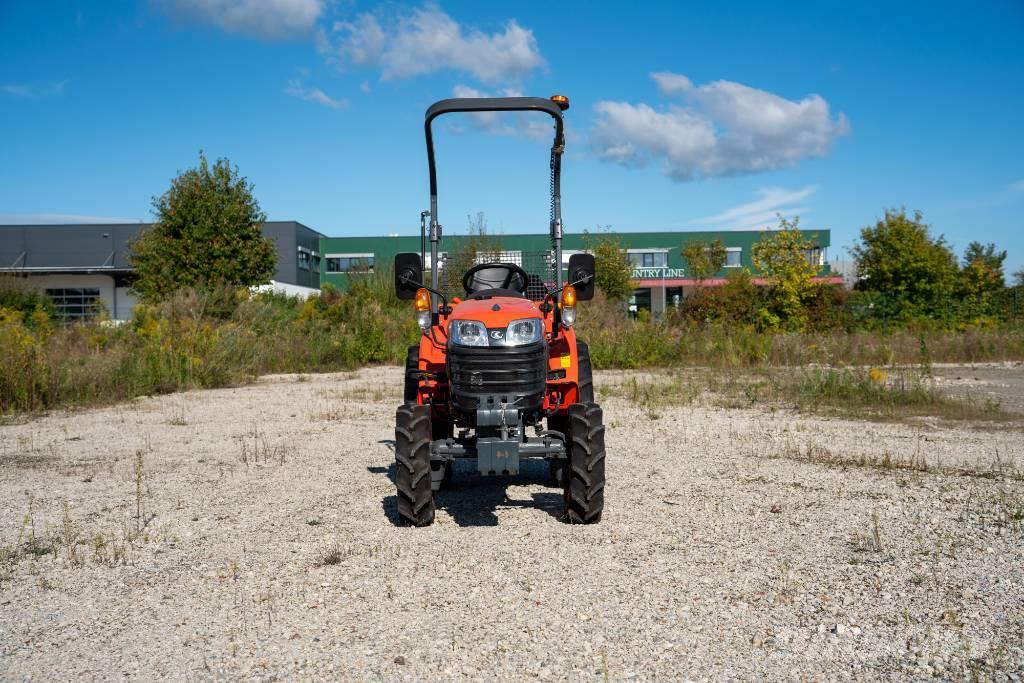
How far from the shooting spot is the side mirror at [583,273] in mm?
5617

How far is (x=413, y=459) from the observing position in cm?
524

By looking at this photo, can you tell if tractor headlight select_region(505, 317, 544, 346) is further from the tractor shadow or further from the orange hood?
the tractor shadow

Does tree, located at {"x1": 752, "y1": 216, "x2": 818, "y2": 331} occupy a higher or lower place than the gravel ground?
higher

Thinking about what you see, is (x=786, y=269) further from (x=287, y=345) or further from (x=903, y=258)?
(x=287, y=345)

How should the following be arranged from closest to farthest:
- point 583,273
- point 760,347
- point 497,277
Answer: point 583,273 < point 497,277 < point 760,347

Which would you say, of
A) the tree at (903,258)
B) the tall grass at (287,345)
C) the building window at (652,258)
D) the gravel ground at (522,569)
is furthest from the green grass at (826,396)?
the building window at (652,258)

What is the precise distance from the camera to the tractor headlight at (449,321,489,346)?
5.10 meters

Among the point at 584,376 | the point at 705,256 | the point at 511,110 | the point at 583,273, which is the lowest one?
the point at 584,376

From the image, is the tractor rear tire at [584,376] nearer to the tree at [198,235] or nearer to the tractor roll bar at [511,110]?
the tractor roll bar at [511,110]

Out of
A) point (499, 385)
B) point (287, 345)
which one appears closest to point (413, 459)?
point (499, 385)

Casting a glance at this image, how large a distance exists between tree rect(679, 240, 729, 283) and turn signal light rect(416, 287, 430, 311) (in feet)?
165

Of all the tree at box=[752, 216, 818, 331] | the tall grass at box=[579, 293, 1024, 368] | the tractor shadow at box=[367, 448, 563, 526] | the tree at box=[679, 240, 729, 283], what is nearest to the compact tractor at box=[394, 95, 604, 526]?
the tractor shadow at box=[367, 448, 563, 526]

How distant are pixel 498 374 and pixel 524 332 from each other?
1.01ft

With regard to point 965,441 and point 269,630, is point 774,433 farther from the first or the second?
point 269,630
